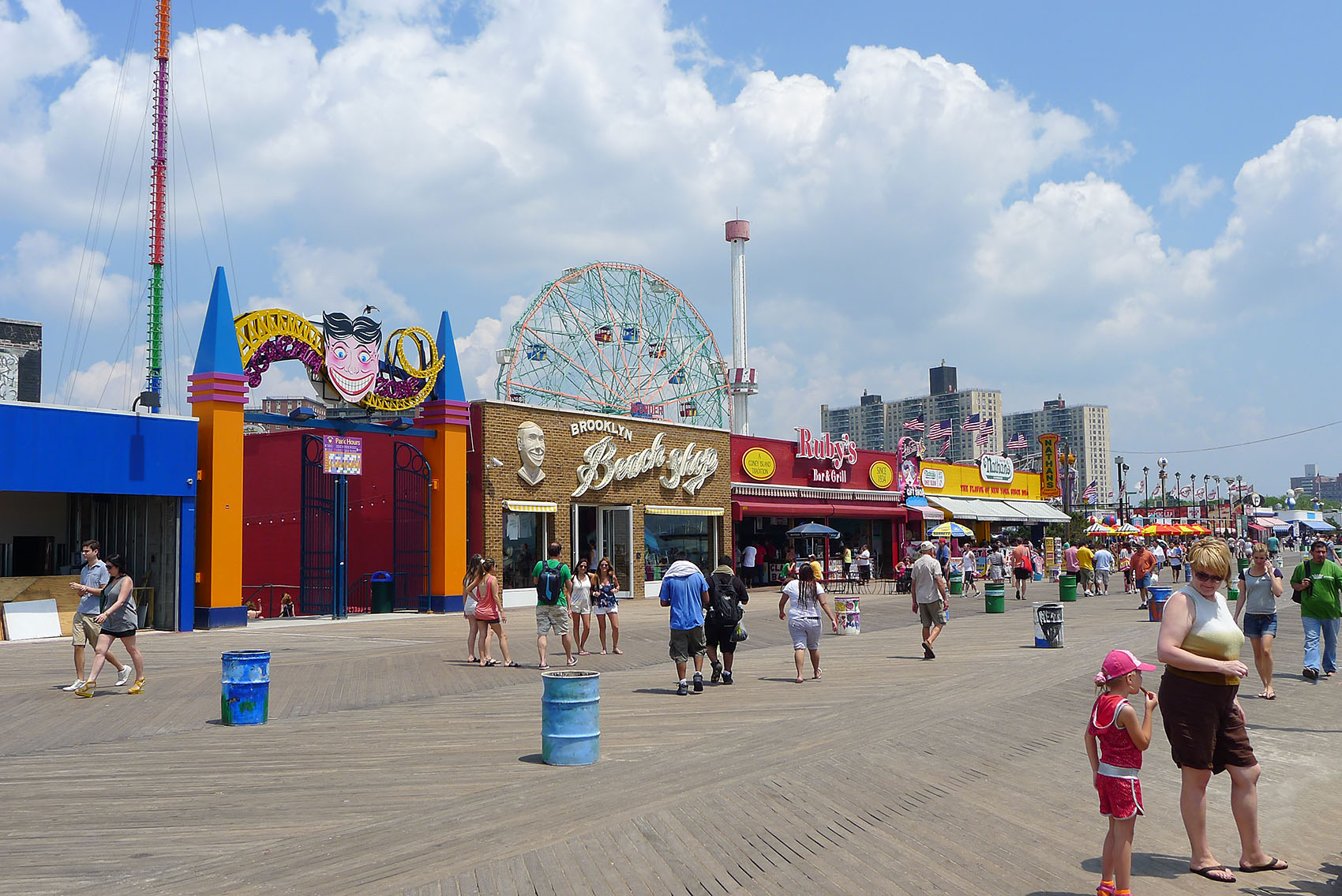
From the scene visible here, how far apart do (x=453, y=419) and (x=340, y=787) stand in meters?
20.5

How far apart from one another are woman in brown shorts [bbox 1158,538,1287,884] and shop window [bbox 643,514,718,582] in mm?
26810

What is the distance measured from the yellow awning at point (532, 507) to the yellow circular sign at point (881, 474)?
1888 centimetres

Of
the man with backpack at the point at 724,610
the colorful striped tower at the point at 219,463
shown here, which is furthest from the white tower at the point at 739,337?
the man with backpack at the point at 724,610

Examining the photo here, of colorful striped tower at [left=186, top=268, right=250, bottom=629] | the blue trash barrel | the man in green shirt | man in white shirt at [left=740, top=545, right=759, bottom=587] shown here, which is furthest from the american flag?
the man in green shirt

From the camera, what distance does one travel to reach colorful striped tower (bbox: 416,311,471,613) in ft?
90.7

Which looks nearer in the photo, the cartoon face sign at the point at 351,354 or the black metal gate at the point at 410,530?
the cartoon face sign at the point at 351,354

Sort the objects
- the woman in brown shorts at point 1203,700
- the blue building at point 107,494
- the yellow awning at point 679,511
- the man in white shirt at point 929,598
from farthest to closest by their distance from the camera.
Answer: the yellow awning at point 679,511 → the blue building at point 107,494 → the man in white shirt at point 929,598 → the woman in brown shorts at point 1203,700

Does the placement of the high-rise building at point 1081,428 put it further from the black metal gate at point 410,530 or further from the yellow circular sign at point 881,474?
the black metal gate at point 410,530

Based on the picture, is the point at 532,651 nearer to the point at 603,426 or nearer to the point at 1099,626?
the point at 1099,626

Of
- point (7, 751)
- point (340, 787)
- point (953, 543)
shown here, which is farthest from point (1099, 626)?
point (953, 543)

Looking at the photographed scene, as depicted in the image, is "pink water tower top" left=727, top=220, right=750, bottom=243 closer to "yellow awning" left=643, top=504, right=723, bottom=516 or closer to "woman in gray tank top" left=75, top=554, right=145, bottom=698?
"yellow awning" left=643, top=504, right=723, bottom=516

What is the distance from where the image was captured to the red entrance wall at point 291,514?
2914cm

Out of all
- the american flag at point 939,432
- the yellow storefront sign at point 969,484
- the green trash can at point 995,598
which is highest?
the american flag at point 939,432

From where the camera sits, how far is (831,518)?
4306 cm
